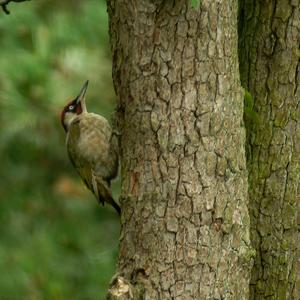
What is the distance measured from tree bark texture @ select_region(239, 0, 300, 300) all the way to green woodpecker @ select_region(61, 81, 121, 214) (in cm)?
102

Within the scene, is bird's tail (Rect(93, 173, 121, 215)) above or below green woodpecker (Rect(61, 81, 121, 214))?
below

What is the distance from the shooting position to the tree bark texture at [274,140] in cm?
508

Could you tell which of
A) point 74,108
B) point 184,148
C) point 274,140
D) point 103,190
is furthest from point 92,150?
point 184,148

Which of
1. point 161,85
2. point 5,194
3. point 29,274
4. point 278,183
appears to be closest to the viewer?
point 161,85

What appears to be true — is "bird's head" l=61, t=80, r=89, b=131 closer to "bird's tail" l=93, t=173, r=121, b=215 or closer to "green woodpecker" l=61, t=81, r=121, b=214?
"green woodpecker" l=61, t=81, r=121, b=214

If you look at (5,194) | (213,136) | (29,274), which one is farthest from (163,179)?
(5,194)

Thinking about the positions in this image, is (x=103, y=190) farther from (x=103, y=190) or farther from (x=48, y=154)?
(x=48, y=154)

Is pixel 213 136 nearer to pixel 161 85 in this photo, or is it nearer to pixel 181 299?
pixel 161 85

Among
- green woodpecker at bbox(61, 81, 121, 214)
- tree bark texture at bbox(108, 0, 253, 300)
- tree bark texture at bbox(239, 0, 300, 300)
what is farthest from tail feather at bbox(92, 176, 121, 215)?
tree bark texture at bbox(108, 0, 253, 300)

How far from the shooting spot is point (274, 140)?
5102 mm

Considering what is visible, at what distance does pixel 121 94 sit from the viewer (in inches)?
192

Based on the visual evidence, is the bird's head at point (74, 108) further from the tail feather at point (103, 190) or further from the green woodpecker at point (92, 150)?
the tail feather at point (103, 190)

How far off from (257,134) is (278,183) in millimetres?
238

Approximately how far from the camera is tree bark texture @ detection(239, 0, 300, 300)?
5078mm
